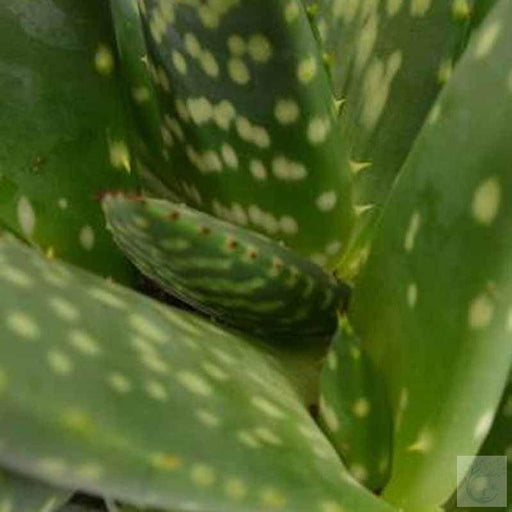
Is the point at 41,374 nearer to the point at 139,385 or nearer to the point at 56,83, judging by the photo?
the point at 139,385

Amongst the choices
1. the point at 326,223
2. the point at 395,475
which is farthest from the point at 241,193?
the point at 395,475

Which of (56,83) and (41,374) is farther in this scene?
(56,83)

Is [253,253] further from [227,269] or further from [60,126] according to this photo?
[60,126]

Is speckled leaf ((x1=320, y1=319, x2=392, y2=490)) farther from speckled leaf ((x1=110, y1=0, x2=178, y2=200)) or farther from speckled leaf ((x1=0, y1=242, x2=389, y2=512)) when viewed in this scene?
speckled leaf ((x1=110, y1=0, x2=178, y2=200))

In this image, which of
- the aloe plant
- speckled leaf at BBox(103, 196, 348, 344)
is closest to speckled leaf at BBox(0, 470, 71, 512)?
the aloe plant

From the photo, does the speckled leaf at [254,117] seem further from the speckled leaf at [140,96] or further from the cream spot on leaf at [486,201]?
the cream spot on leaf at [486,201]
